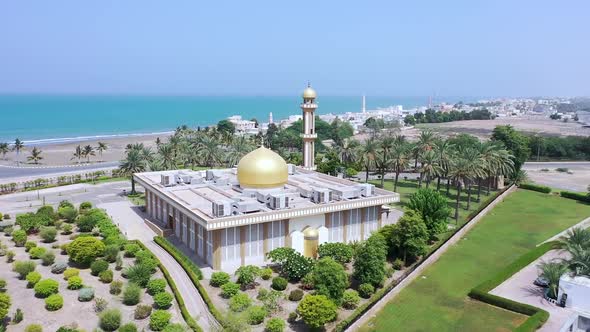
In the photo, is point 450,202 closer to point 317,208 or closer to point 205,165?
point 317,208

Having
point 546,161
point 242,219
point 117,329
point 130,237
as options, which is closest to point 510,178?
point 546,161

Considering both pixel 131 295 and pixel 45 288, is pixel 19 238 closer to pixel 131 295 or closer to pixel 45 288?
pixel 45 288

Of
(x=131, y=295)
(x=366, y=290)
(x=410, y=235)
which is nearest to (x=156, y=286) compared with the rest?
(x=131, y=295)

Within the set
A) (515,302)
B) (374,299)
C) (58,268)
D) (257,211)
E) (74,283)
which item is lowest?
(374,299)

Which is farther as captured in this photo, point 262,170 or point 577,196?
point 577,196

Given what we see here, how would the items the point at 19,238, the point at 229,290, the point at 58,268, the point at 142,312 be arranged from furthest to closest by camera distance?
the point at 19,238, the point at 58,268, the point at 229,290, the point at 142,312

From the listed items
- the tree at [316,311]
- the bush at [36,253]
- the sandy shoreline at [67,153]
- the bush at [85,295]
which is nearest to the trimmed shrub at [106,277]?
the bush at [85,295]
